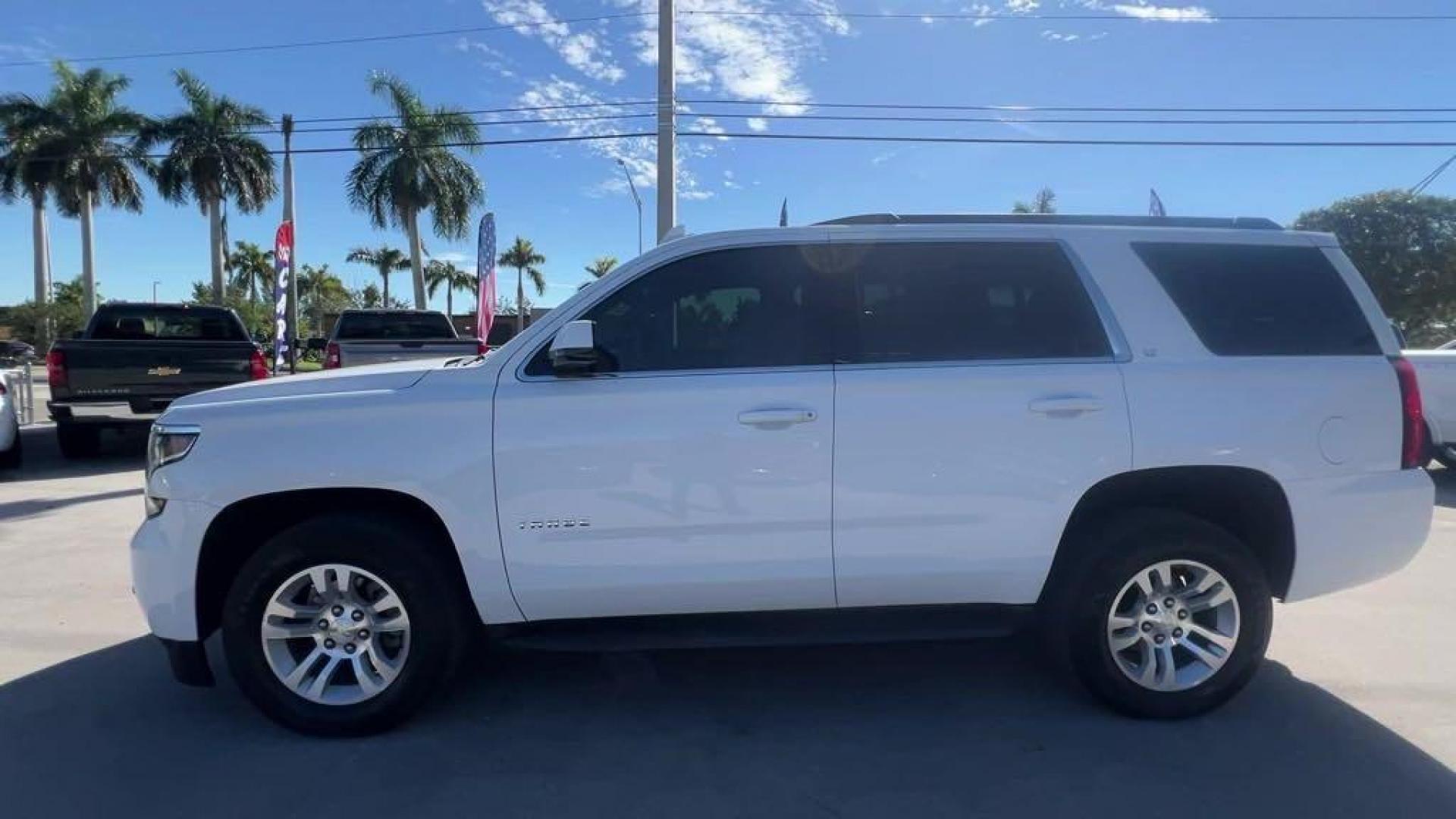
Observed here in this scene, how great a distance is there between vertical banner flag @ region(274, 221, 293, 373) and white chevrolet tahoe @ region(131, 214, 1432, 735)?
43.7 feet

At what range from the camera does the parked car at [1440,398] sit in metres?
8.79

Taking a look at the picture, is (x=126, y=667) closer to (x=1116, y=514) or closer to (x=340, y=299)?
(x=1116, y=514)

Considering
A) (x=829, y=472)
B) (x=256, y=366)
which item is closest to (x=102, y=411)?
(x=256, y=366)

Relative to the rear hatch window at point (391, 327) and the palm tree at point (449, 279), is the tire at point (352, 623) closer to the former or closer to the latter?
the rear hatch window at point (391, 327)

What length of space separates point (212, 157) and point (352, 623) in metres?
40.2

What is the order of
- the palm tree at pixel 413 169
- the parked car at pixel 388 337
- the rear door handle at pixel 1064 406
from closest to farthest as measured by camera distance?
the rear door handle at pixel 1064 406, the parked car at pixel 388 337, the palm tree at pixel 413 169

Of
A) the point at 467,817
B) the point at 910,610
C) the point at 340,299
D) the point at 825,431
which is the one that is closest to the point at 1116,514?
the point at 910,610

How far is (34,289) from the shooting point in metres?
46.9

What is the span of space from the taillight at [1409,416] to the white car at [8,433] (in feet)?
38.5

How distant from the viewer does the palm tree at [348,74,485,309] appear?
33.2 m

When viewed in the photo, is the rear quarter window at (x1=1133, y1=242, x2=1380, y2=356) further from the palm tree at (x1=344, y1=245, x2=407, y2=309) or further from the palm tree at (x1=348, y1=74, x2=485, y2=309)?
the palm tree at (x1=344, y1=245, x2=407, y2=309)

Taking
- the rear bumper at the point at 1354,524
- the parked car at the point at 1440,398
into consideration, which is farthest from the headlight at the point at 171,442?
the parked car at the point at 1440,398

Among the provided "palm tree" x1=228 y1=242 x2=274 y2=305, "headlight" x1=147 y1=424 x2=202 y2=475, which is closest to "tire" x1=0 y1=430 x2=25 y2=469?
"headlight" x1=147 y1=424 x2=202 y2=475

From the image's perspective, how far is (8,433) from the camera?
9.58 metres
